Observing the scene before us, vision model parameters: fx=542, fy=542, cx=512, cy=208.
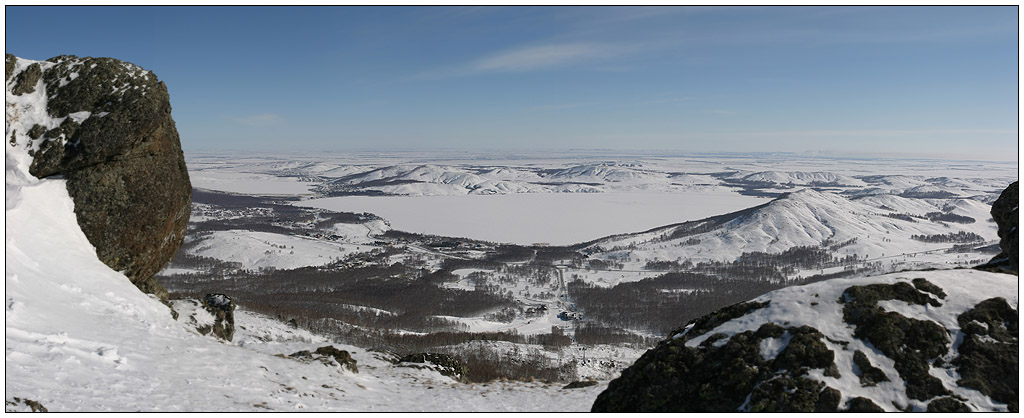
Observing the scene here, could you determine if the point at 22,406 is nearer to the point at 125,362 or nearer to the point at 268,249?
the point at 125,362

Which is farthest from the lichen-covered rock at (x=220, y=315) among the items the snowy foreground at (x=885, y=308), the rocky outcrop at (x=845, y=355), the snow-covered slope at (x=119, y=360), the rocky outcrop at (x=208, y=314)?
the snowy foreground at (x=885, y=308)

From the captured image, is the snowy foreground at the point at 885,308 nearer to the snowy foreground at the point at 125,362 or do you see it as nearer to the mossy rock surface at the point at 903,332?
the mossy rock surface at the point at 903,332

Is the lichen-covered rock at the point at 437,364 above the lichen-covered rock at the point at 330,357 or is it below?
below

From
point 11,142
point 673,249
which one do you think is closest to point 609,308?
point 673,249

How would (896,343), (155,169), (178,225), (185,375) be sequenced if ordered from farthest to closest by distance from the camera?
1. (178,225)
2. (155,169)
3. (185,375)
4. (896,343)

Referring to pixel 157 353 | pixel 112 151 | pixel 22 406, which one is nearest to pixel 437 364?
pixel 157 353

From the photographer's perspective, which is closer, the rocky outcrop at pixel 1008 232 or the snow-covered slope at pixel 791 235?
the rocky outcrop at pixel 1008 232

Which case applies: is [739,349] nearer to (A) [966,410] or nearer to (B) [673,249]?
(A) [966,410]
